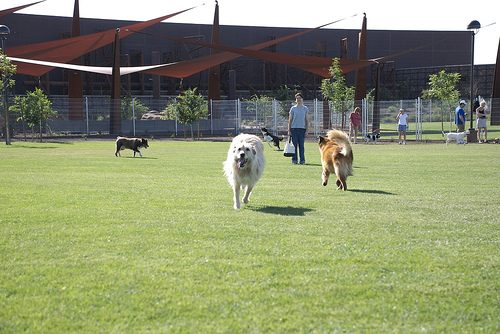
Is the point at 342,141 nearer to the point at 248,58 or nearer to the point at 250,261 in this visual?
the point at 250,261

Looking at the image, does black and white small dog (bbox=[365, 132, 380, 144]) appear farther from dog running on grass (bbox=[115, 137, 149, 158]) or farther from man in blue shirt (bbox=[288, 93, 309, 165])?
man in blue shirt (bbox=[288, 93, 309, 165])

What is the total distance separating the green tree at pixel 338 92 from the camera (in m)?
39.3

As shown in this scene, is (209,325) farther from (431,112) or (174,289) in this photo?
(431,112)

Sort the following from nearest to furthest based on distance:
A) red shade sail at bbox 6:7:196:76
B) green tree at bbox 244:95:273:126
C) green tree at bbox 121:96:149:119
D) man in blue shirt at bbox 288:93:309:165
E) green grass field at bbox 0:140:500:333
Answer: green grass field at bbox 0:140:500:333 → man in blue shirt at bbox 288:93:309:165 → red shade sail at bbox 6:7:196:76 → green tree at bbox 121:96:149:119 → green tree at bbox 244:95:273:126

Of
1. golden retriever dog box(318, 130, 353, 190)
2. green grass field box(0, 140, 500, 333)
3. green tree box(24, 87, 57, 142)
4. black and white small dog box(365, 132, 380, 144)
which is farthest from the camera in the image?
green tree box(24, 87, 57, 142)

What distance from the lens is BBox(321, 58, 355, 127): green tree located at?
39.3 meters

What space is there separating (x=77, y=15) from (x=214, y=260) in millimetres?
39287

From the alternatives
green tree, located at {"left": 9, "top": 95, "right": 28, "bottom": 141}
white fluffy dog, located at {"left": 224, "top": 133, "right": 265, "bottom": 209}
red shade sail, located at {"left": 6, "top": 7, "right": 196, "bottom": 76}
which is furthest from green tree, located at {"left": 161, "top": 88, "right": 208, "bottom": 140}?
white fluffy dog, located at {"left": 224, "top": 133, "right": 265, "bottom": 209}

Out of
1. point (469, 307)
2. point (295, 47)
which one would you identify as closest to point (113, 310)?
point (469, 307)

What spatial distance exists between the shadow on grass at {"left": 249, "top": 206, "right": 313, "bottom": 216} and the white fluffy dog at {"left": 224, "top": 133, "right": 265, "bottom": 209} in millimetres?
385

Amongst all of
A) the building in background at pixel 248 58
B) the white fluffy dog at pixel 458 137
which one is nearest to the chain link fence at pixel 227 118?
the white fluffy dog at pixel 458 137

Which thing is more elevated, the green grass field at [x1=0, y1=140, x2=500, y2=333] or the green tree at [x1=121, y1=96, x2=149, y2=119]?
the green tree at [x1=121, y1=96, x2=149, y2=119]

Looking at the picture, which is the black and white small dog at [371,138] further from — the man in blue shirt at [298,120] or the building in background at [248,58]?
the man in blue shirt at [298,120]

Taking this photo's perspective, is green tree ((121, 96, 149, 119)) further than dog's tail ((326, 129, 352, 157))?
Yes
